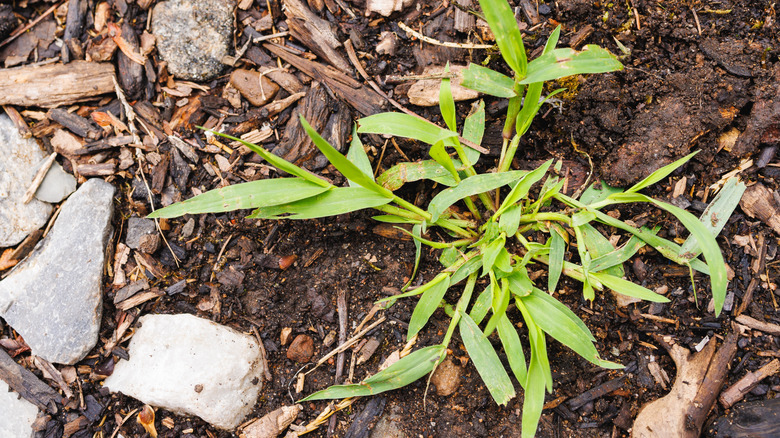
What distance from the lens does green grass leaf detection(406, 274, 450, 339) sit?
75.4 inches

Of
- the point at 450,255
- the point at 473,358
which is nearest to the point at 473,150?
the point at 450,255

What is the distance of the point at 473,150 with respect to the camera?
6.62ft

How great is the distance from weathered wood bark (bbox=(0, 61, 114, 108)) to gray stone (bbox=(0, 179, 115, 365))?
0.46 metres

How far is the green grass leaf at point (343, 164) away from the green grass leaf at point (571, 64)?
697mm

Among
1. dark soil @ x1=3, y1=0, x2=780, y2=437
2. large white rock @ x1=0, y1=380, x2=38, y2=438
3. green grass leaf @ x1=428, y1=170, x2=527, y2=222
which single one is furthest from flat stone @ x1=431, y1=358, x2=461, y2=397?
large white rock @ x1=0, y1=380, x2=38, y2=438

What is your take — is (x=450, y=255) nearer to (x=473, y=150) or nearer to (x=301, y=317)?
(x=473, y=150)

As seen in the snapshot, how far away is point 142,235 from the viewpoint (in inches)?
86.0

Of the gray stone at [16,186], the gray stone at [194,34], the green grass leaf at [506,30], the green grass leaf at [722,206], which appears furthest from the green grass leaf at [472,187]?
the gray stone at [16,186]

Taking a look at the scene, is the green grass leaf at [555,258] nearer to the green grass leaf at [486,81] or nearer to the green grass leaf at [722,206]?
the green grass leaf at [722,206]

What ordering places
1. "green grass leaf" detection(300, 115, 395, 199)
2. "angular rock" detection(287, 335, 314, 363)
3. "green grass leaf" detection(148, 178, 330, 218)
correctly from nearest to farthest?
"green grass leaf" detection(300, 115, 395, 199) → "green grass leaf" detection(148, 178, 330, 218) → "angular rock" detection(287, 335, 314, 363)

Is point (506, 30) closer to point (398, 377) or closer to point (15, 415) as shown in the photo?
point (398, 377)

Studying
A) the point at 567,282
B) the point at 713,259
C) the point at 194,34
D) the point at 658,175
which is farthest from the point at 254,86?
the point at 713,259

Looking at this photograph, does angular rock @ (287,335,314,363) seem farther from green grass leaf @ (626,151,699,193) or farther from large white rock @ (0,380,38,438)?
green grass leaf @ (626,151,699,193)

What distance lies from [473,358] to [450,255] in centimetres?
43
